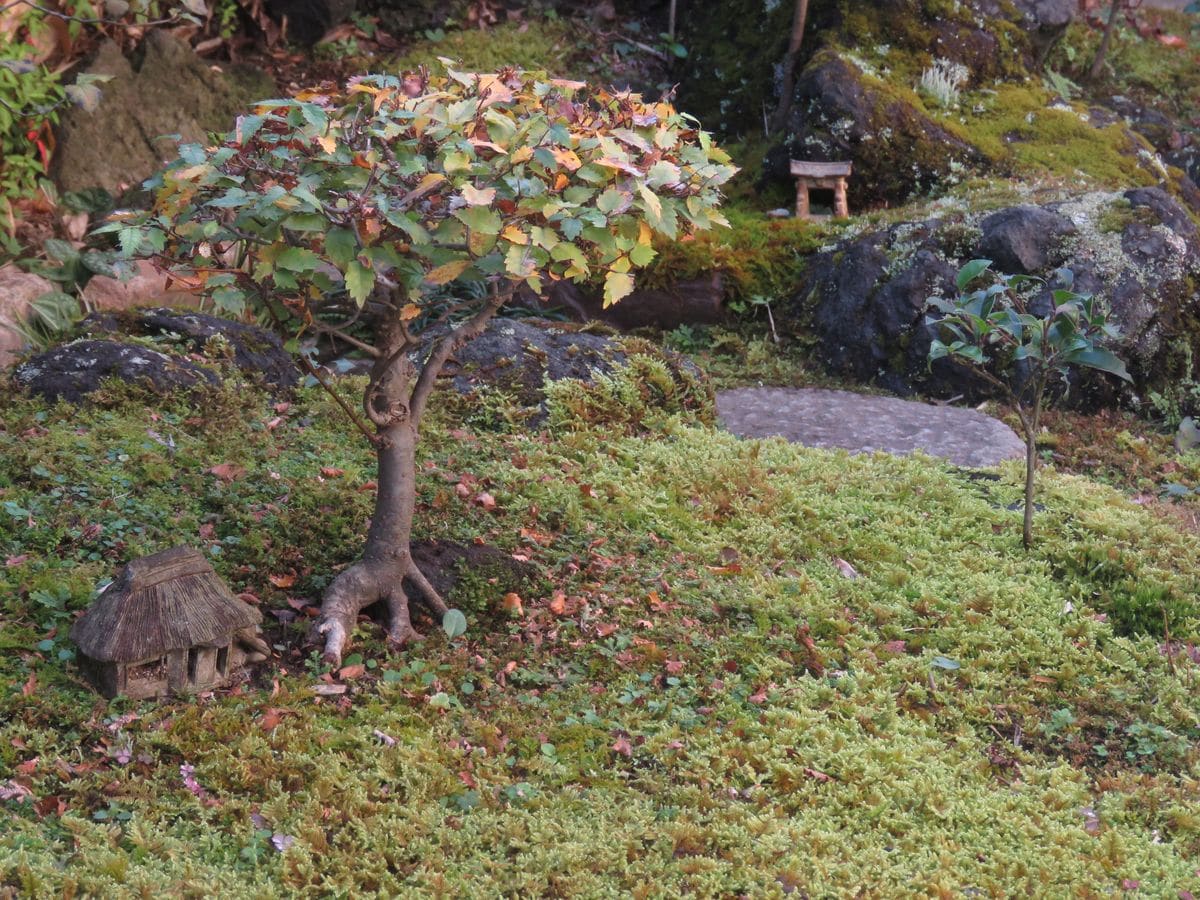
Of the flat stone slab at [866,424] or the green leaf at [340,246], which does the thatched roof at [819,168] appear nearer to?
the flat stone slab at [866,424]

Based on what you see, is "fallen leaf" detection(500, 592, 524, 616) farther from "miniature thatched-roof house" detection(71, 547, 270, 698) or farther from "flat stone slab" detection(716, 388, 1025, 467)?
"flat stone slab" detection(716, 388, 1025, 467)

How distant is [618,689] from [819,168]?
576cm

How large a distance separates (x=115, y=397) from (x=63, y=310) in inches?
69.3

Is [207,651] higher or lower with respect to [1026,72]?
lower

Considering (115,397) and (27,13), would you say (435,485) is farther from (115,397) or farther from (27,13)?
(27,13)

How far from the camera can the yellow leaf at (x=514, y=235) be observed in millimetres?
2959

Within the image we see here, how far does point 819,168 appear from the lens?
8367mm

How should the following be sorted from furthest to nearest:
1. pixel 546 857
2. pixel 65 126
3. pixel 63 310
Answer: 1. pixel 65 126
2. pixel 63 310
3. pixel 546 857

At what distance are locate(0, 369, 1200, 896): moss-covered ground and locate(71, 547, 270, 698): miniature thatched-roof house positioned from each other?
10cm

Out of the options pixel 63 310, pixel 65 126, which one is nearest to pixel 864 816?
pixel 63 310

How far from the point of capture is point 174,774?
3045 mm

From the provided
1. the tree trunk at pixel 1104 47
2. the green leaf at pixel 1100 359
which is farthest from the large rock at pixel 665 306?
the tree trunk at pixel 1104 47

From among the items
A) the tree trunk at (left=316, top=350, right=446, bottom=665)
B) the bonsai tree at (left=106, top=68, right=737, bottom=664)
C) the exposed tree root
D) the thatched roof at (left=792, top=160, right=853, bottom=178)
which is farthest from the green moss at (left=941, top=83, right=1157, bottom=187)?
the exposed tree root

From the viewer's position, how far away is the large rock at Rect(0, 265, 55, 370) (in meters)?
6.06
